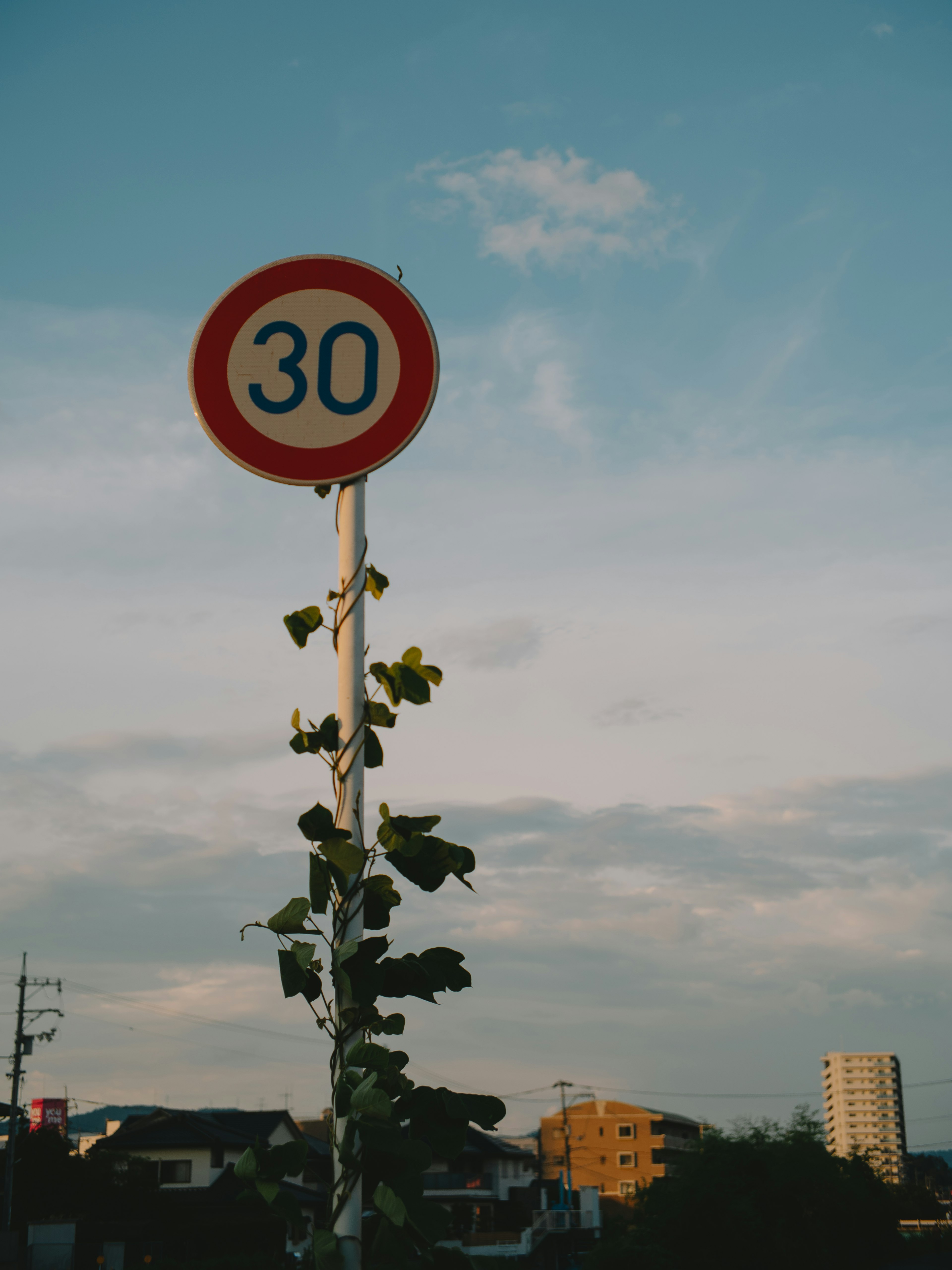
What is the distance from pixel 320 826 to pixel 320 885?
13 cm

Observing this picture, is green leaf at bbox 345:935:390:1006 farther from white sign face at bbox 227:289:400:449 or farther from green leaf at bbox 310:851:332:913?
white sign face at bbox 227:289:400:449

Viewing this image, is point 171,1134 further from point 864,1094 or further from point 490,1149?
point 864,1094

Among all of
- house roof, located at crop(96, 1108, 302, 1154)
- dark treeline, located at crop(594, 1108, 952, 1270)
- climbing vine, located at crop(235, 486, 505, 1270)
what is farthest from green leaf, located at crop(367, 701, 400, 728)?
house roof, located at crop(96, 1108, 302, 1154)


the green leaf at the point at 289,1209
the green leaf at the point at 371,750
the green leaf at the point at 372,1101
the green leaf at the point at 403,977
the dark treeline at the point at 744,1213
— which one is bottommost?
the dark treeline at the point at 744,1213

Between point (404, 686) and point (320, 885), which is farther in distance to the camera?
point (404, 686)

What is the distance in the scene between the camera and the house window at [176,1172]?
3456cm

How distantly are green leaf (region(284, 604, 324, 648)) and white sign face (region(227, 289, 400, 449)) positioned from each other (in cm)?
45

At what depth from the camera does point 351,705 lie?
2521mm

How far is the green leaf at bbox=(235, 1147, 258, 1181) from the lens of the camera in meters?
2.14

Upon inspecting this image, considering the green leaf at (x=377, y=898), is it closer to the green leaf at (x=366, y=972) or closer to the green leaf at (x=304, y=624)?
the green leaf at (x=366, y=972)

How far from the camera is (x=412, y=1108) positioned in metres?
2.29

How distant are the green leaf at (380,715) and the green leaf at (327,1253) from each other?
1089mm

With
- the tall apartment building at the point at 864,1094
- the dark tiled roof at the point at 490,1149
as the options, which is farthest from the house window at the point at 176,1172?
the tall apartment building at the point at 864,1094

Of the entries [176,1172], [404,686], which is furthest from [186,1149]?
[404,686]
